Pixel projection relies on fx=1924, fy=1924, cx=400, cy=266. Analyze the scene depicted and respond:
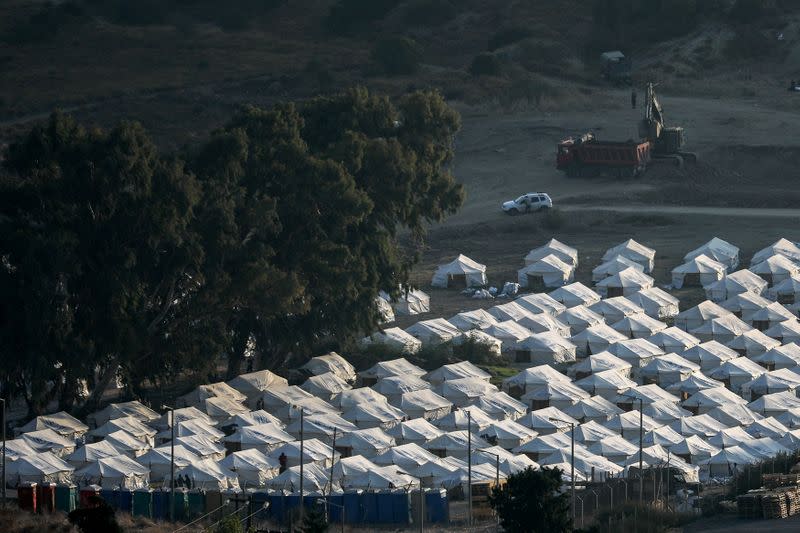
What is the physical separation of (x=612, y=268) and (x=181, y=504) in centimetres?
3564

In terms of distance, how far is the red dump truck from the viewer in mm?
99812

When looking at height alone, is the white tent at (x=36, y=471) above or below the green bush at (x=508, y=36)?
below

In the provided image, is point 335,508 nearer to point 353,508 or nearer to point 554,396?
point 353,508

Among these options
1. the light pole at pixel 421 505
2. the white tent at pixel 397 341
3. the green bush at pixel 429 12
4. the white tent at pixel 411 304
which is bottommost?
the white tent at pixel 411 304

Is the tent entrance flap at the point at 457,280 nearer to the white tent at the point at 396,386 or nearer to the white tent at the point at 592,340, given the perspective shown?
the white tent at the point at 592,340

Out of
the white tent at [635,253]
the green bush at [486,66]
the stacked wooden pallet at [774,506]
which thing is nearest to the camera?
the stacked wooden pallet at [774,506]

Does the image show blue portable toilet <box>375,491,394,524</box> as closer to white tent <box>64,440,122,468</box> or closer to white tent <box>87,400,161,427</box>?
white tent <box>64,440,122,468</box>

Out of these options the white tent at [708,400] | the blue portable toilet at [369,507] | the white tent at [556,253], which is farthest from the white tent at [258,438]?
the white tent at [556,253]

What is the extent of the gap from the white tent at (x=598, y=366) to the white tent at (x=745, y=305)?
31.8 feet

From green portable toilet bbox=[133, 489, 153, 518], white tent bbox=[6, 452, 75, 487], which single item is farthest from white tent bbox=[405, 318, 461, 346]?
green portable toilet bbox=[133, 489, 153, 518]

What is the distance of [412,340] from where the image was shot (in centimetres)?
7338

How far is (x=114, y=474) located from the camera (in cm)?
5541

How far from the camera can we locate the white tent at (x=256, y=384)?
215ft

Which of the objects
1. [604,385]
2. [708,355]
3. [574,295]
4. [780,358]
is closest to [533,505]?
[604,385]
